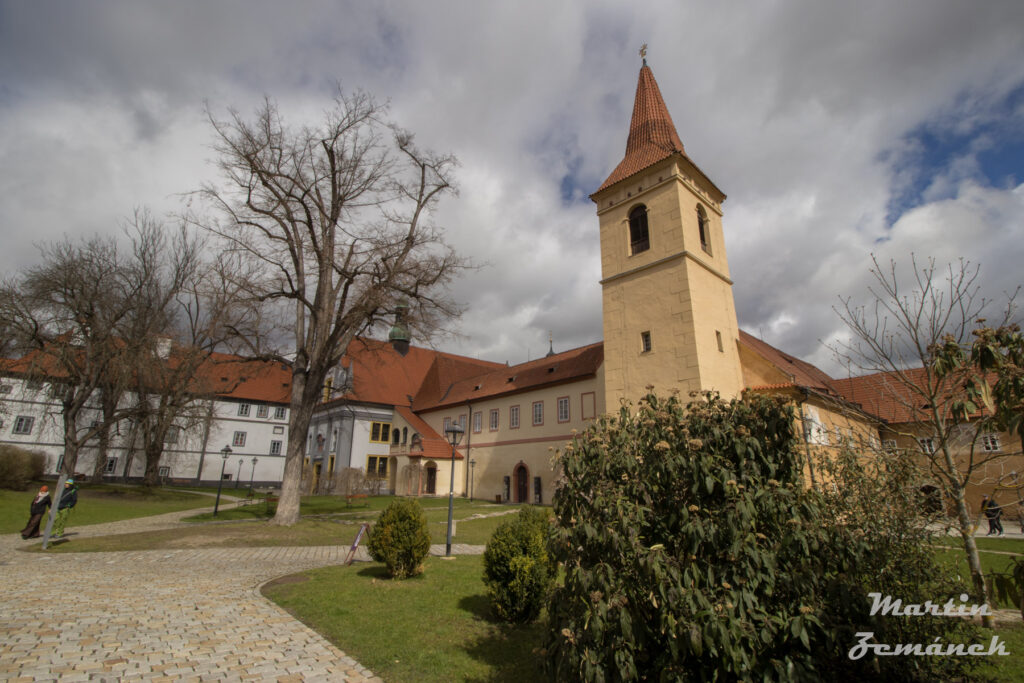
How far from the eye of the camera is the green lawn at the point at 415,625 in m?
4.92

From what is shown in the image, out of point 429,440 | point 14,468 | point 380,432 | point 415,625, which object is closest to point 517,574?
point 415,625

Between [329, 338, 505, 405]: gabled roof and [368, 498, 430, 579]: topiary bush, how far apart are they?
31.3 m

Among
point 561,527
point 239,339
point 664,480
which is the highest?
point 239,339

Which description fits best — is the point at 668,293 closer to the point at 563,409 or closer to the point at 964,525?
the point at 563,409

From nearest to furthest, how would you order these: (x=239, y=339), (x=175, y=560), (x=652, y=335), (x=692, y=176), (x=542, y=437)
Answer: (x=175, y=560) < (x=239, y=339) < (x=652, y=335) < (x=692, y=176) < (x=542, y=437)

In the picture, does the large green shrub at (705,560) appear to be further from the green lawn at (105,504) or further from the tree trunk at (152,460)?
the tree trunk at (152,460)

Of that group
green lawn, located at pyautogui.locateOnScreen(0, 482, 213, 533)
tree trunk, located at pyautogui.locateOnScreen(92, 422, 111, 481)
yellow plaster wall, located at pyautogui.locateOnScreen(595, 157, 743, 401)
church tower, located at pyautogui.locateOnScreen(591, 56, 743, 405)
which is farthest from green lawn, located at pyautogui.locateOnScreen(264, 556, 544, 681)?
tree trunk, located at pyautogui.locateOnScreen(92, 422, 111, 481)

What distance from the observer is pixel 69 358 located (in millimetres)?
21812

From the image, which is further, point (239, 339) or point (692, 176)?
point (692, 176)

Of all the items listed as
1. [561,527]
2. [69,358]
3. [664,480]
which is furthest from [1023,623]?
[69,358]

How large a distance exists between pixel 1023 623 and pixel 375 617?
870 centimetres

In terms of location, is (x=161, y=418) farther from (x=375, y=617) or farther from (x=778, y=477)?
(x=778, y=477)

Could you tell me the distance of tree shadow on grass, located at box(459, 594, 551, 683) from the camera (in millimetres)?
4750

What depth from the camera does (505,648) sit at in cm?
559
